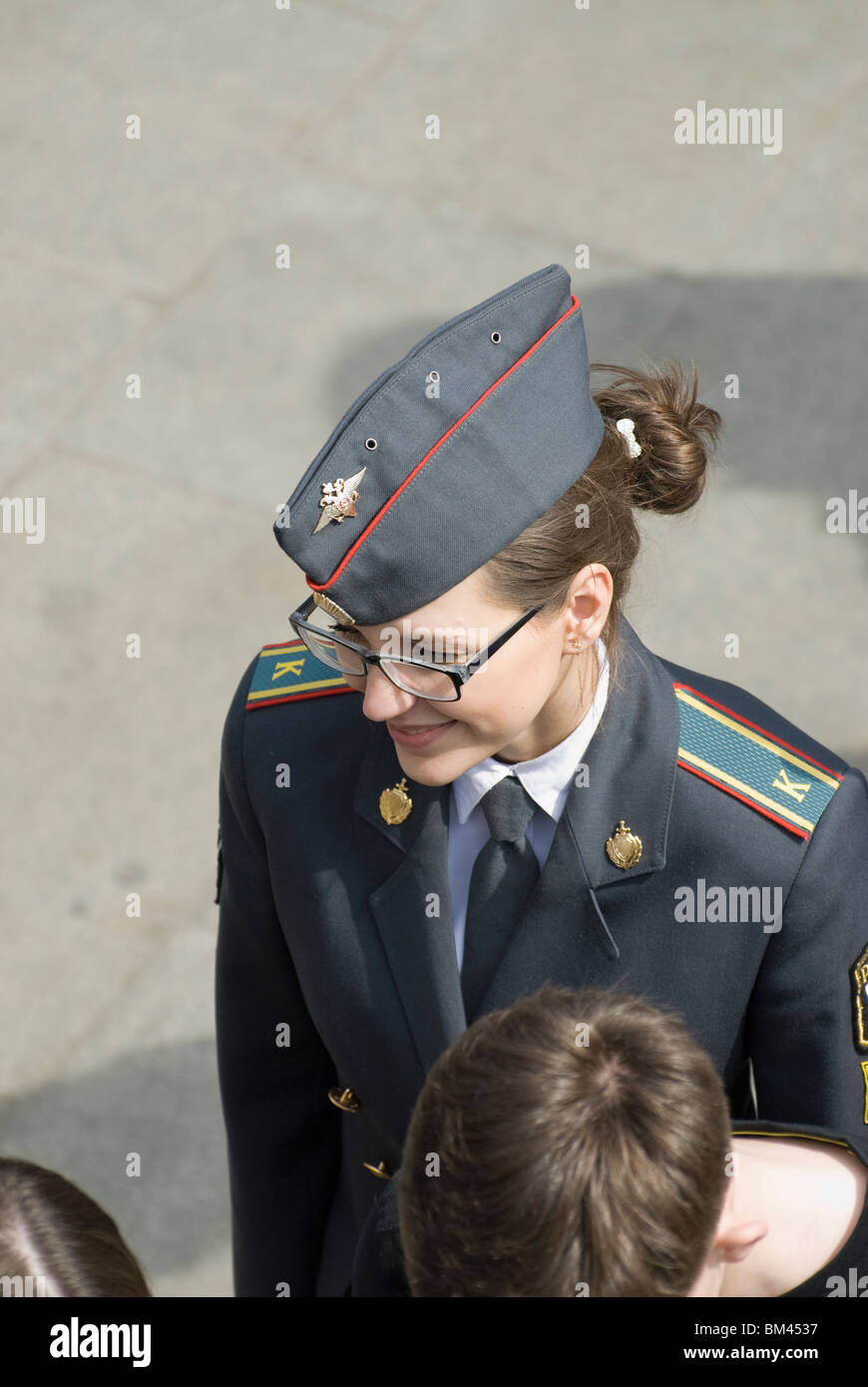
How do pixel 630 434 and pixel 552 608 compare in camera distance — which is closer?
pixel 552 608

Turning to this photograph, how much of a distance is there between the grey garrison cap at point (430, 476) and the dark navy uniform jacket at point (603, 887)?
352 millimetres

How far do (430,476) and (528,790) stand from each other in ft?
1.49

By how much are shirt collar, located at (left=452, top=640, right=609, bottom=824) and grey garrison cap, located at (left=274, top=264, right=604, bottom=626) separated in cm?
30

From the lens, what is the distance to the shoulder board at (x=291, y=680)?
212 centimetres

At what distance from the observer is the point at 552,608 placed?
6.02 feet

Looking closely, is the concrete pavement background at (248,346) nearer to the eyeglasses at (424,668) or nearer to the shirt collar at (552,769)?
the shirt collar at (552,769)

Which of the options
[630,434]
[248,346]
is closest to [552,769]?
[630,434]

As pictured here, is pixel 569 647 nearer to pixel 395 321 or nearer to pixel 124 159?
pixel 395 321

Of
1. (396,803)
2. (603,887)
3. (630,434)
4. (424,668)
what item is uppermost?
(630,434)

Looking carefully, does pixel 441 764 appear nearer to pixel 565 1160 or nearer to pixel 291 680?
pixel 291 680

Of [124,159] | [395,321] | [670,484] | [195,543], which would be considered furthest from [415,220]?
[670,484]

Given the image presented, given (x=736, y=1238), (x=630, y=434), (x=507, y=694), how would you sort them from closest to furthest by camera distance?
1. (x=736, y=1238)
2. (x=507, y=694)
3. (x=630, y=434)

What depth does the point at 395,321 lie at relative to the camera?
541 cm

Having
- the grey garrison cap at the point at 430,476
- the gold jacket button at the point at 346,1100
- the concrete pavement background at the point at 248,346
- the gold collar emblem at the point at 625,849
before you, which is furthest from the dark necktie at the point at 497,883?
the concrete pavement background at the point at 248,346
